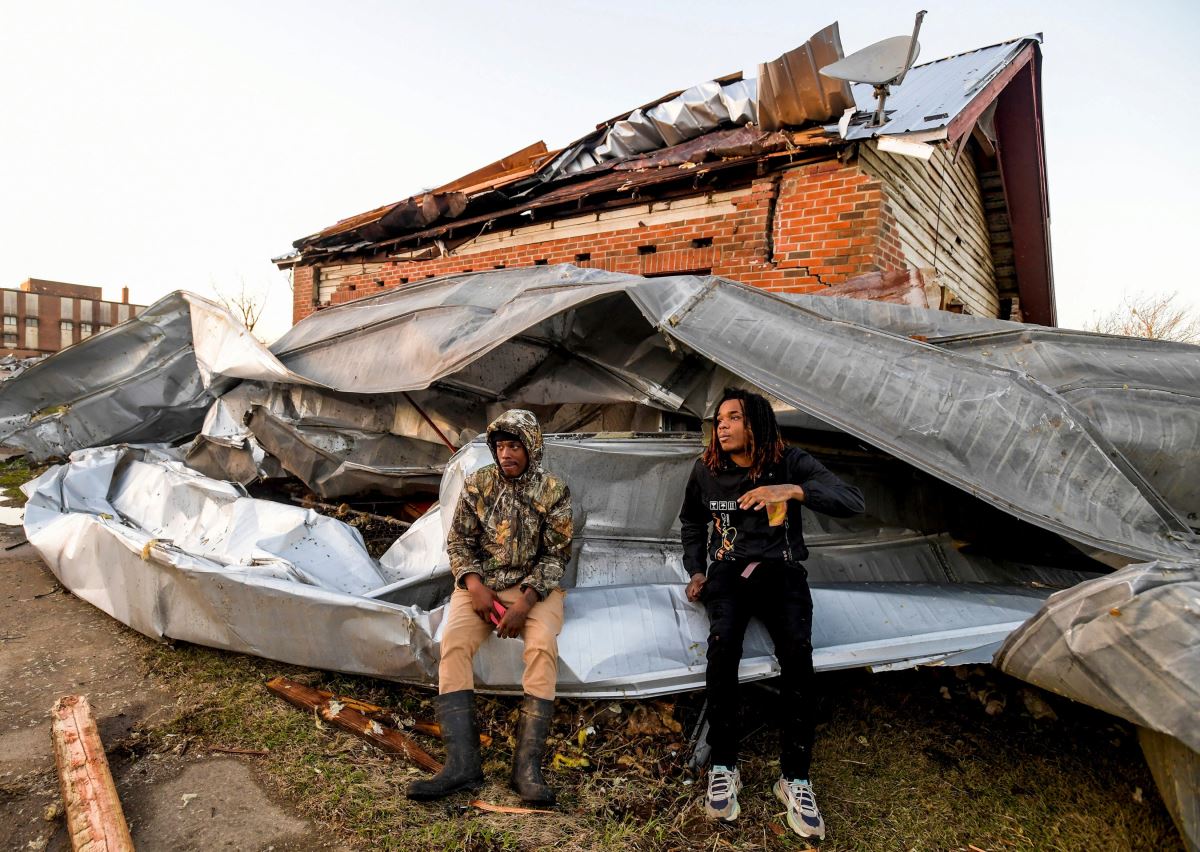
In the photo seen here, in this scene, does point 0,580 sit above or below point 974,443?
below

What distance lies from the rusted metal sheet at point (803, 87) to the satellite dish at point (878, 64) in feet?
0.60

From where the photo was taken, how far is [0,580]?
3.82 meters

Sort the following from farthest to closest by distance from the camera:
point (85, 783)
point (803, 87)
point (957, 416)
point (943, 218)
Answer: point (943, 218) < point (803, 87) < point (957, 416) < point (85, 783)

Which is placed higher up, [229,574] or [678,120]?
[678,120]

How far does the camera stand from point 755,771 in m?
2.27

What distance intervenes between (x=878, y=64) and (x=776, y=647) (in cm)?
441

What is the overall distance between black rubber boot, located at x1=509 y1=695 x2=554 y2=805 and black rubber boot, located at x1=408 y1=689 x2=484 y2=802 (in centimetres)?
13

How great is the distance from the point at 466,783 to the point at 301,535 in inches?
64.5

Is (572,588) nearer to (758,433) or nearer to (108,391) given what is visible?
(758,433)

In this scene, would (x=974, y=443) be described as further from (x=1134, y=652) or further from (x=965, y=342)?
(x=1134, y=652)

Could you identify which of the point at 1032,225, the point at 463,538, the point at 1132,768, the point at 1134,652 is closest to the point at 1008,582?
the point at 1132,768

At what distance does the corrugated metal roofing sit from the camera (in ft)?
15.8

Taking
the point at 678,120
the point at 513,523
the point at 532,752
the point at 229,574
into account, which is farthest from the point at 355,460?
the point at 678,120

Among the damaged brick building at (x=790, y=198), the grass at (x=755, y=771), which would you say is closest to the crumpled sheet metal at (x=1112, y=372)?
the grass at (x=755, y=771)
